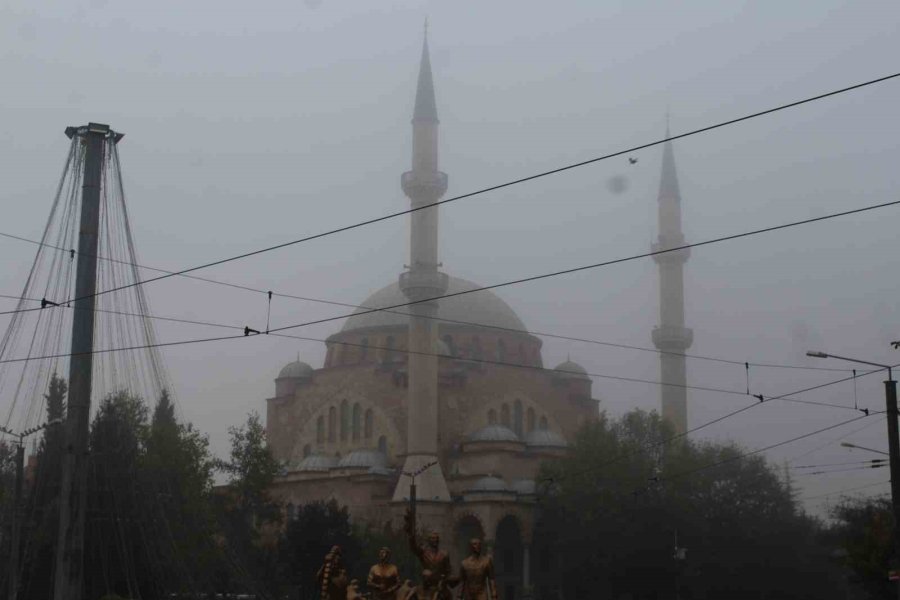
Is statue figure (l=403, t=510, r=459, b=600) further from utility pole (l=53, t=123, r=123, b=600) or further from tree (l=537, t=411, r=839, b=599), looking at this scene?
tree (l=537, t=411, r=839, b=599)

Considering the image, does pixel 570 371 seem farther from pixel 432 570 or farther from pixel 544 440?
pixel 432 570

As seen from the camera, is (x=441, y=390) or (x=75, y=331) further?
(x=441, y=390)

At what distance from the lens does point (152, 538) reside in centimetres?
2258

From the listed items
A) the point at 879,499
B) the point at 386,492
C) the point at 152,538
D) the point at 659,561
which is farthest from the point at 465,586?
the point at 386,492

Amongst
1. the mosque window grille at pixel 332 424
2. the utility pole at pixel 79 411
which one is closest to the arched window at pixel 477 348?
the mosque window grille at pixel 332 424

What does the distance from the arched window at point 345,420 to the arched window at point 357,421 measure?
1.82 ft

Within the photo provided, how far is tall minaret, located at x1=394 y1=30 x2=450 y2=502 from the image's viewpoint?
51.6 m

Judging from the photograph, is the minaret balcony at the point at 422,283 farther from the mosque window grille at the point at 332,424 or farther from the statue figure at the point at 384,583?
the statue figure at the point at 384,583

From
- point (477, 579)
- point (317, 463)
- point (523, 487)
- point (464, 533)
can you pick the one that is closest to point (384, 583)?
point (477, 579)

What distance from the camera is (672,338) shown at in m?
56.3

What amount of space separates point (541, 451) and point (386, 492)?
7736 mm

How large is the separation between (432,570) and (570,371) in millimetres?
50193

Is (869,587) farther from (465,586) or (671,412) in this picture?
(671,412)

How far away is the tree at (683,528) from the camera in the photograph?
150 feet
